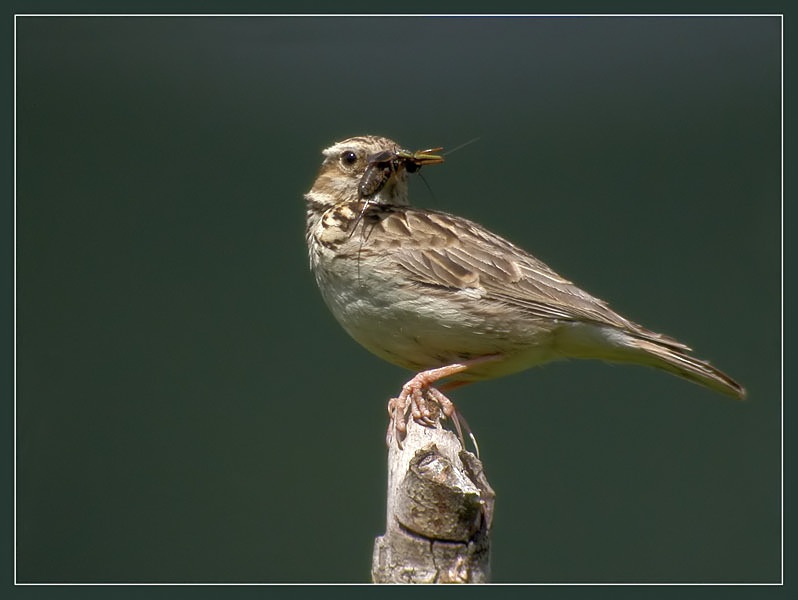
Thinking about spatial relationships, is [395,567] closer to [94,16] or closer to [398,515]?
[398,515]

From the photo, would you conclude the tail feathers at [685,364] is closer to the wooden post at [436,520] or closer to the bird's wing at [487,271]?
the bird's wing at [487,271]

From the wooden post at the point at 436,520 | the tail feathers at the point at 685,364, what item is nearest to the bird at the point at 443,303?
the tail feathers at the point at 685,364

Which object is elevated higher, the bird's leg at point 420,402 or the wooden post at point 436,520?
the bird's leg at point 420,402

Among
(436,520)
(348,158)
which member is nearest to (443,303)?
(348,158)

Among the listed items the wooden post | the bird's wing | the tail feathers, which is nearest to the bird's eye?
the bird's wing

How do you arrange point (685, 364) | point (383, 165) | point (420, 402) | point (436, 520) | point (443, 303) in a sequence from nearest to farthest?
point (436, 520) → point (420, 402) → point (443, 303) → point (685, 364) → point (383, 165)

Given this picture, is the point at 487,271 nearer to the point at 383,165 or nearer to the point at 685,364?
the point at 383,165

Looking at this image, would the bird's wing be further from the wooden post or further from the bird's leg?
the wooden post
